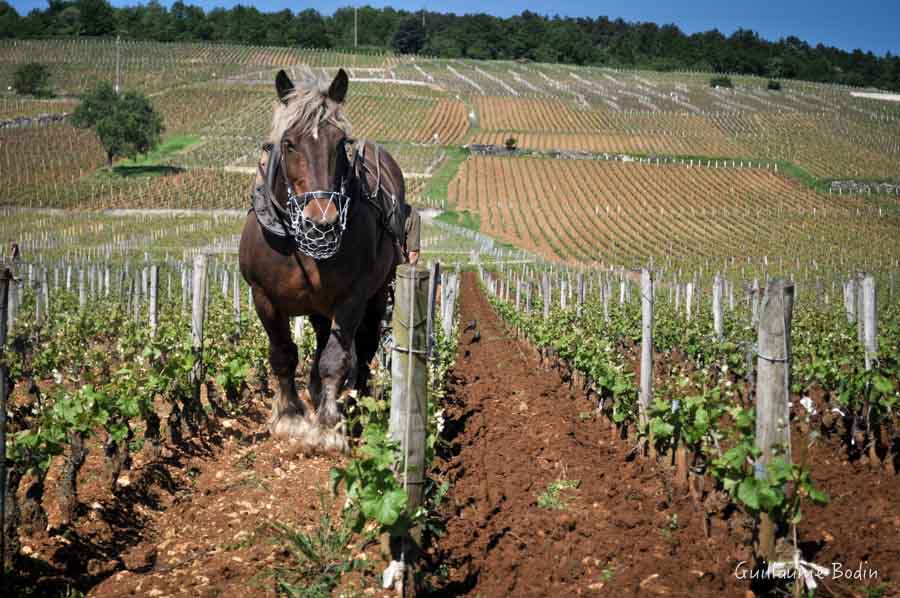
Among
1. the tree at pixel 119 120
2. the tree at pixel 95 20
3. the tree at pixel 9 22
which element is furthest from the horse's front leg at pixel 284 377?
the tree at pixel 95 20

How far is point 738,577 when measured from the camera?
4.11 metres

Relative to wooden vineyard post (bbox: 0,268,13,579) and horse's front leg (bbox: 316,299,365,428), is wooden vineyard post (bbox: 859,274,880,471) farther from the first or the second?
wooden vineyard post (bbox: 0,268,13,579)

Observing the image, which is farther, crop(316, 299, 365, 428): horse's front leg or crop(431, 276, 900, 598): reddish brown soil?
crop(316, 299, 365, 428): horse's front leg

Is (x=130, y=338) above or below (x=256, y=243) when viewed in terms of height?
below

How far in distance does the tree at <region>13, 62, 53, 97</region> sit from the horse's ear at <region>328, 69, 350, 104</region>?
9055cm

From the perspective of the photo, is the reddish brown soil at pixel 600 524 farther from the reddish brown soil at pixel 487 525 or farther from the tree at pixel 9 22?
the tree at pixel 9 22

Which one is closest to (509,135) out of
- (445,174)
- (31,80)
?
(445,174)

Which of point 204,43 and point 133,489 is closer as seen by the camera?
point 133,489

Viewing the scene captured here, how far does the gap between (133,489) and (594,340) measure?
5823mm

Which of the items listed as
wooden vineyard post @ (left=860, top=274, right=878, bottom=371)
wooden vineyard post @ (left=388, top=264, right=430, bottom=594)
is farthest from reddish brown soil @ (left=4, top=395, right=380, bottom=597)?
wooden vineyard post @ (left=860, top=274, right=878, bottom=371)

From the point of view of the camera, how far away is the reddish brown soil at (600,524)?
4.11 metres

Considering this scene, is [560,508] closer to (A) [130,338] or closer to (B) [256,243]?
(B) [256,243]

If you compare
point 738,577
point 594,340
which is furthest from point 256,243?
point 594,340

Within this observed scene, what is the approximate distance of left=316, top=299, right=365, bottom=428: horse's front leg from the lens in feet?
19.4
